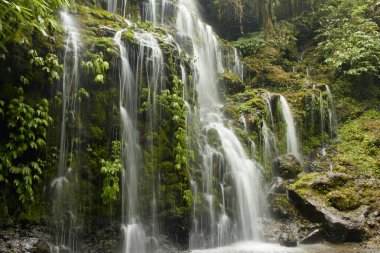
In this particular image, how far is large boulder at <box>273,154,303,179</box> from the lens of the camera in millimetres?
11375

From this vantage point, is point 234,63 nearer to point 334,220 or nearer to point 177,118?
point 177,118

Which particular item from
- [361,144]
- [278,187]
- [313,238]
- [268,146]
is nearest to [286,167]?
[278,187]

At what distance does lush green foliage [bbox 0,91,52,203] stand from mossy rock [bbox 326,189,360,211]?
7.40m

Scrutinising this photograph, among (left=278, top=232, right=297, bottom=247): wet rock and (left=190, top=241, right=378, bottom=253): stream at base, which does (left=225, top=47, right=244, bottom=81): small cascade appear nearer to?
(left=278, top=232, right=297, bottom=247): wet rock

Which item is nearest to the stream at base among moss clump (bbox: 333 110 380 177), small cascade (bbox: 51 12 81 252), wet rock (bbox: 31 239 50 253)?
small cascade (bbox: 51 12 81 252)

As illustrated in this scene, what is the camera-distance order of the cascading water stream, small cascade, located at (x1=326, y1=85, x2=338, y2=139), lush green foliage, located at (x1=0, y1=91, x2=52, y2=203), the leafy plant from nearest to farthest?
lush green foliage, located at (x1=0, y1=91, x2=52, y2=203) < the leafy plant < the cascading water stream < small cascade, located at (x1=326, y1=85, x2=338, y2=139)

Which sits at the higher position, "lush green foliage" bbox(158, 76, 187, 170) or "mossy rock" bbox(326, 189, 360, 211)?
"lush green foliage" bbox(158, 76, 187, 170)

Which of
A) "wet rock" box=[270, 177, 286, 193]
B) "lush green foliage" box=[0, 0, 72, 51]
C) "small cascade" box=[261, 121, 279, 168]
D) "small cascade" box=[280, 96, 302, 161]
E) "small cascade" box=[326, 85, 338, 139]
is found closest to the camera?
"lush green foliage" box=[0, 0, 72, 51]

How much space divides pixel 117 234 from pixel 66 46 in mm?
4168

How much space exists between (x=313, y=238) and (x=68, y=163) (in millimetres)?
6157

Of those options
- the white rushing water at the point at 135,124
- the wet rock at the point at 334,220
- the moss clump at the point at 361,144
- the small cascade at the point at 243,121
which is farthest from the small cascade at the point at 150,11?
the wet rock at the point at 334,220

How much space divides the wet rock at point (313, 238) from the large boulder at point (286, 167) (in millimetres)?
2931

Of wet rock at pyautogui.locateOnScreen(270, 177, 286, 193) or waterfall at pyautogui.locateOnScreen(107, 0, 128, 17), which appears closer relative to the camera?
wet rock at pyautogui.locateOnScreen(270, 177, 286, 193)

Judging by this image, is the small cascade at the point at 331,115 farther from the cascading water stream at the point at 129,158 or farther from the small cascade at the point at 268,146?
the cascading water stream at the point at 129,158
